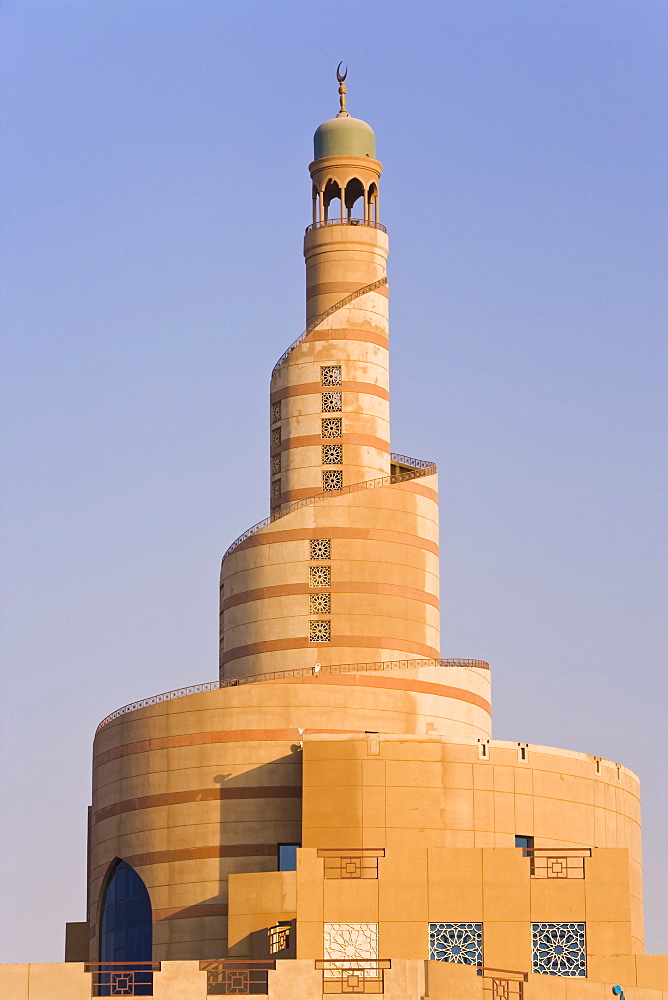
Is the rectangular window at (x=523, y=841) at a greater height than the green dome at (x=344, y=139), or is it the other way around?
the green dome at (x=344, y=139)

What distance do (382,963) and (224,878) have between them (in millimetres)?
10177

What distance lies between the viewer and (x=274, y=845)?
2699 inches

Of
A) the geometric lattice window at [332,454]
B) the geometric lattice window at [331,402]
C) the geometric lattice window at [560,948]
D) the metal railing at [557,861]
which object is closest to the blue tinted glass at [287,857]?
the metal railing at [557,861]

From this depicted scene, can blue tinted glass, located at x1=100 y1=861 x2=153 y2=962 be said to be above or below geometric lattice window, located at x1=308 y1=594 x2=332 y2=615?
below

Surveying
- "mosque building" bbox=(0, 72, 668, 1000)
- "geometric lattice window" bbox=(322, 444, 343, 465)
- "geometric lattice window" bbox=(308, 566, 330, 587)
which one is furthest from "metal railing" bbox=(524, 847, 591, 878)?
"geometric lattice window" bbox=(322, 444, 343, 465)

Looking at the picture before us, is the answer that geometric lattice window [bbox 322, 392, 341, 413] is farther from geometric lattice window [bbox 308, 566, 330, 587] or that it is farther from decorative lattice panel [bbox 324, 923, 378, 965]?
decorative lattice panel [bbox 324, 923, 378, 965]

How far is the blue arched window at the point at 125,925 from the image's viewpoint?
70.1m

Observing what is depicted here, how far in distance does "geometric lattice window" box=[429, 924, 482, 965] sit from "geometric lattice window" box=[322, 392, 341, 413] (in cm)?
2578

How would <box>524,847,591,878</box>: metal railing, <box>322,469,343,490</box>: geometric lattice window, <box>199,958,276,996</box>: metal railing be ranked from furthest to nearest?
<box>322,469,343,490</box>: geometric lattice window < <box>524,847,591,878</box>: metal railing < <box>199,958,276,996</box>: metal railing

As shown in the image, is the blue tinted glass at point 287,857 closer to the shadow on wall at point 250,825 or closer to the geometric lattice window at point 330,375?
the shadow on wall at point 250,825

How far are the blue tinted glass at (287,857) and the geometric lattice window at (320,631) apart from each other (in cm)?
998

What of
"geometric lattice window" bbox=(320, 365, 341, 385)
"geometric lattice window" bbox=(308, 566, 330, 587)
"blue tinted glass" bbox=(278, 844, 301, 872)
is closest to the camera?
"blue tinted glass" bbox=(278, 844, 301, 872)

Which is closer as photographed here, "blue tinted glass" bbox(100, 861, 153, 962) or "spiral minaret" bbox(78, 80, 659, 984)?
"spiral minaret" bbox(78, 80, 659, 984)

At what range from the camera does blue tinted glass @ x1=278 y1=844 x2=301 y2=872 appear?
68.5m
